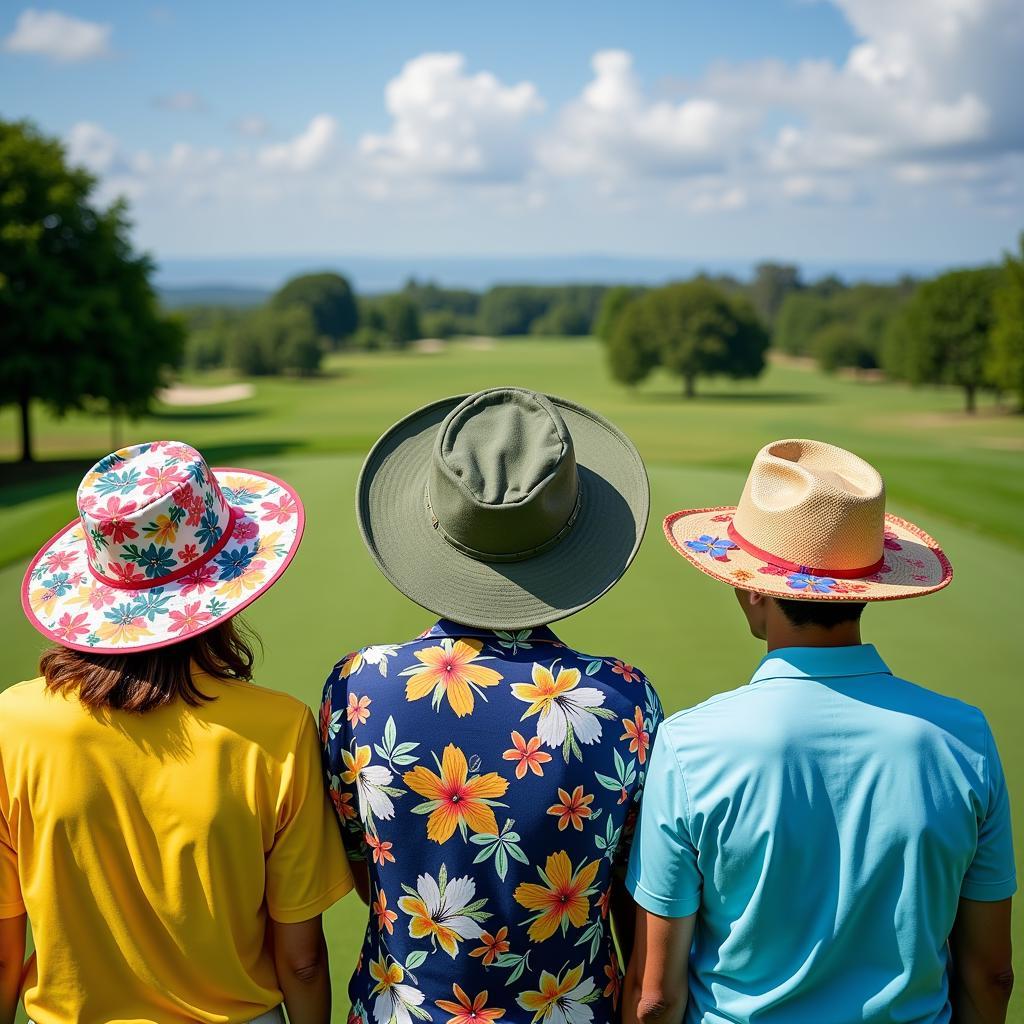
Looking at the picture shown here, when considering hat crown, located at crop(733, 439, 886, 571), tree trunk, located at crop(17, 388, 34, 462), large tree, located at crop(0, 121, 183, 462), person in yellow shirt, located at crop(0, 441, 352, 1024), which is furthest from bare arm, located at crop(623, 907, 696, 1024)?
tree trunk, located at crop(17, 388, 34, 462)

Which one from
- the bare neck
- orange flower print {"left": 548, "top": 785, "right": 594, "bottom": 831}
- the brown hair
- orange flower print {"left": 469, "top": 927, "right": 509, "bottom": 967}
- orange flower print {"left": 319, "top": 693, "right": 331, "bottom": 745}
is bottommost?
orange flower print {"left": 469, "top": 927, "right": 509, "bottom": 967}

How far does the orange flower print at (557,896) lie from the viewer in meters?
1.71

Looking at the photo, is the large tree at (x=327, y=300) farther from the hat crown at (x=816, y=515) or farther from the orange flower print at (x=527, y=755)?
the orange flower print at (x=527, y=755)

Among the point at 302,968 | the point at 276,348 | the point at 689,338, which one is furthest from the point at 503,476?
the point at 276,348

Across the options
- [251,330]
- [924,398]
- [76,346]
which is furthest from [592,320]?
[76,346]

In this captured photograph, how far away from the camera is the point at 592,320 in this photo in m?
108

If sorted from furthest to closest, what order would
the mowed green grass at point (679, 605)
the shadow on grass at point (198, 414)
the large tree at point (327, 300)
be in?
the large tree at point (327, 300), the shadow on grass at point (198, 414), the mowed green grass at point (679, 605)

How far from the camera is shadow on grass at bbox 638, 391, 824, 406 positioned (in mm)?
42438

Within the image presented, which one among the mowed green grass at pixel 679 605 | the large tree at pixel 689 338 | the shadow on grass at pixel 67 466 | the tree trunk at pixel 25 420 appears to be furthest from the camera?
the large tree at pixel 689 338

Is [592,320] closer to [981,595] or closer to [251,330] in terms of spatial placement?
[251,330]

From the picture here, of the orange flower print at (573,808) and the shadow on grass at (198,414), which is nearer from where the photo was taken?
the orange flower print at (573,808)

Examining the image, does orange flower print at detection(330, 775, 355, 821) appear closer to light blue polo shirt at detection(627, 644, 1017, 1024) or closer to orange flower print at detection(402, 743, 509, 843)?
orange flower print at detection(402, 743, 509, 843)

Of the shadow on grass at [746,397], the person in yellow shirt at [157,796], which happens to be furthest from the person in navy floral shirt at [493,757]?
the shadow on grass at [746,397]

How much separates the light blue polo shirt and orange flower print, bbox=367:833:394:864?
45cm
